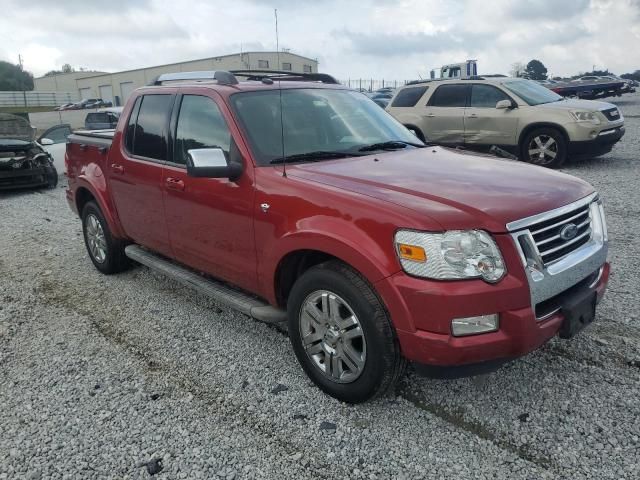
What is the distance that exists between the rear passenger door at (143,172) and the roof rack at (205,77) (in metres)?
0.22

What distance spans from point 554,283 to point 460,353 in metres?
0.64

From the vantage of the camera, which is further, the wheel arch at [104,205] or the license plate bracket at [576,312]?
the wheel arch at [104,205]

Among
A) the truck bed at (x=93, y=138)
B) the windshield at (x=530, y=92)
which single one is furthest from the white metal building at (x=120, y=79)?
the truck bed at (x=93, y=138)

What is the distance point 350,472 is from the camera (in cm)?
251

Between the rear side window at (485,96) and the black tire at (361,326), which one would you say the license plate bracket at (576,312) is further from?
the rear side window at (485,96)

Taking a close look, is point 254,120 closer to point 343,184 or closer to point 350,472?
point 343,184

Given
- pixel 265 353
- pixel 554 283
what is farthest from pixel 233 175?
pixel 554 283

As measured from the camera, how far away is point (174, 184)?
3.90 meters

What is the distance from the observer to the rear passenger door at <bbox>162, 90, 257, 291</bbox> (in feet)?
11.1

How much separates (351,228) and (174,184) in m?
1.79

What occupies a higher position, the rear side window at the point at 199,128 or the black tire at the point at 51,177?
the rear side window at the point at 199,128

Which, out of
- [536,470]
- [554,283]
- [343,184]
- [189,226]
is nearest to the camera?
[536,470]

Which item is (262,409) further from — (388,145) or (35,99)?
(35,99)

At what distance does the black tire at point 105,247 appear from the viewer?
203 inches
